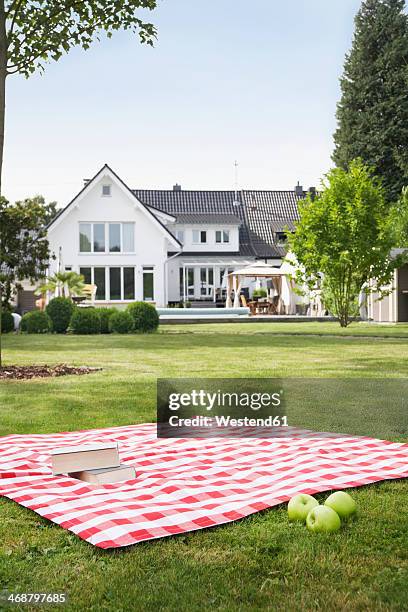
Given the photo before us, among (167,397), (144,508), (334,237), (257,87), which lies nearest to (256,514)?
(144,508)

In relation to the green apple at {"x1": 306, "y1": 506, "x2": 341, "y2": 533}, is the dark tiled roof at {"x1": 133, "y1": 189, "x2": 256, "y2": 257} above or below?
above

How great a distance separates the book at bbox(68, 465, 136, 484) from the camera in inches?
150

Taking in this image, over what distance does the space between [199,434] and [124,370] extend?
4.11 meters

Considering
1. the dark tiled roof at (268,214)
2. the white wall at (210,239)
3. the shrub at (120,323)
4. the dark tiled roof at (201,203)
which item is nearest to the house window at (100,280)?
the white wall at (210,239)

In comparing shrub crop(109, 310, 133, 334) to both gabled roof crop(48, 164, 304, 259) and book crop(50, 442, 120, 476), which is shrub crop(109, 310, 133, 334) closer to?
book crop(50, 442, 120, 476)

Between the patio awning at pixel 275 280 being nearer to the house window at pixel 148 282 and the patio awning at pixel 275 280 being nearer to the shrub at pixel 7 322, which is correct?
the house window at pixel 148 282

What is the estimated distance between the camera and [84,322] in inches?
671

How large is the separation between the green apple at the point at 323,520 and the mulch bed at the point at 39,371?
5.63 meters

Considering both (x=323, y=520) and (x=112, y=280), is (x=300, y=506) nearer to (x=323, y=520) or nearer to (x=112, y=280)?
(x=323, y=520)

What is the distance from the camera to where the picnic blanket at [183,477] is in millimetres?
3156

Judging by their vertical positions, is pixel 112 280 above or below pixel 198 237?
below

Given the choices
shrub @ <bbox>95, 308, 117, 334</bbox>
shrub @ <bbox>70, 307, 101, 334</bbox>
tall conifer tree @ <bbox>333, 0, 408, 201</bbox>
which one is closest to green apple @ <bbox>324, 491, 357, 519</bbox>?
shrub @ <bbox>70, 307, 101, 334</bbox>

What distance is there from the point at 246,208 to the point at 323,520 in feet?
119

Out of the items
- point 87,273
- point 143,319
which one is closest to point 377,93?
point 87,273
